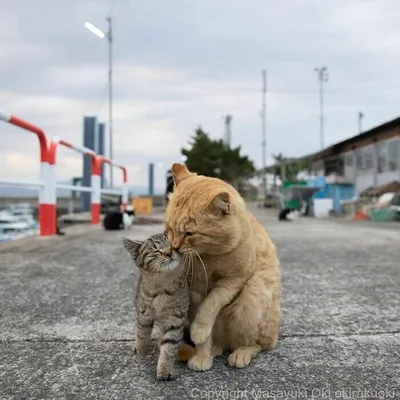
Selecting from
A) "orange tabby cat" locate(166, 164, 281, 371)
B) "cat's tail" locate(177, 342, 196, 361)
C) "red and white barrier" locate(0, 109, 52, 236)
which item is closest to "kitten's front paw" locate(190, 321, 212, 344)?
"orange tabby cat" locate(166, 164, 281, 371)

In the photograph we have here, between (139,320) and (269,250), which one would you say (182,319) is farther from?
(269,250)

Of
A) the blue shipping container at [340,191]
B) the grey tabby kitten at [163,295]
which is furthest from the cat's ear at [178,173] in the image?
the blue shipping container at [340,191]

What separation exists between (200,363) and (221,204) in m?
0.58

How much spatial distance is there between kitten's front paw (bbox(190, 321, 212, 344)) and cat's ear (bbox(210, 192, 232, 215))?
0.41 metres

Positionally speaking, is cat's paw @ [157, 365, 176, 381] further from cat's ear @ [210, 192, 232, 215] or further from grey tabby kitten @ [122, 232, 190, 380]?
cat's ear @ [210, 192, 232, 215]

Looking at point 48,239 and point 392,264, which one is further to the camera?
point 48,239

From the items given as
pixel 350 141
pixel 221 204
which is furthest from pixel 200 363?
pixel 350 141

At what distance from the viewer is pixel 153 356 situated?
1.65m

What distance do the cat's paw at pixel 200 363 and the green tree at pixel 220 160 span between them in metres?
27.9

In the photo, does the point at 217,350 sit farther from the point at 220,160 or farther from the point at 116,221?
the point at 220,160

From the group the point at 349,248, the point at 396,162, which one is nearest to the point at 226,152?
the point at 396,162

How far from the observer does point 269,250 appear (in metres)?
1.77

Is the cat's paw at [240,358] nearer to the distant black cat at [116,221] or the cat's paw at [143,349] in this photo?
the cat's paw at [143,349]

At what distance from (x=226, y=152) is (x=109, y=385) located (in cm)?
2956
